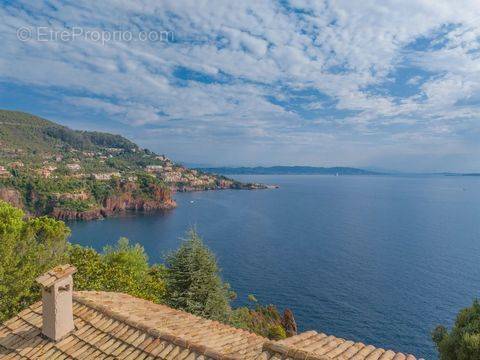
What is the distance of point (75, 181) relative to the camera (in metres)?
148

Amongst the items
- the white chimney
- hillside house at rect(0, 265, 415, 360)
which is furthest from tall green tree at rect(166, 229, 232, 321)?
the white chimney

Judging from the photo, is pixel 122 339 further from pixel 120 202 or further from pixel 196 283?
pixel 120 202

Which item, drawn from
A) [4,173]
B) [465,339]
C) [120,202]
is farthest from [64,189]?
[465,339]

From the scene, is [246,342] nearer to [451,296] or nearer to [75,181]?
[451,296]

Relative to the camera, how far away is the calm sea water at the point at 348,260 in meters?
44.6

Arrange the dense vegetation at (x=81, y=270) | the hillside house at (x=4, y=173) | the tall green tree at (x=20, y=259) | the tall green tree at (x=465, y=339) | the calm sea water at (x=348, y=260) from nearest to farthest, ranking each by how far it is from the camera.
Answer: the tall green tree at (x=465, y=339)
the tall green tree at (x=20, y=259)
the dense vegetation at (x=81, y=270)
the calm sea water at (x=348, y=260)
the hillside house at (x=4, y=173)

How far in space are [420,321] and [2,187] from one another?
127219mm

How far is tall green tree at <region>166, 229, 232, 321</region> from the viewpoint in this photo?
2136 centimetres

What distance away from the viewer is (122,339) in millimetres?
8578

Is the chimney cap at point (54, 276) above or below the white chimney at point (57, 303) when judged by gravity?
above

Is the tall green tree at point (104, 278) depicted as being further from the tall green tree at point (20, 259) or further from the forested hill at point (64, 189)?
the forested hill at point (64, 189)

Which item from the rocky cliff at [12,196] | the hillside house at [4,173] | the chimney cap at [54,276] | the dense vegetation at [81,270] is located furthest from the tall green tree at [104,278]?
the hillside house at [4,173]

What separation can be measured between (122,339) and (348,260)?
6395 centimetres

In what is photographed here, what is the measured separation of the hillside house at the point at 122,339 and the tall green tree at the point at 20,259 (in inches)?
348
